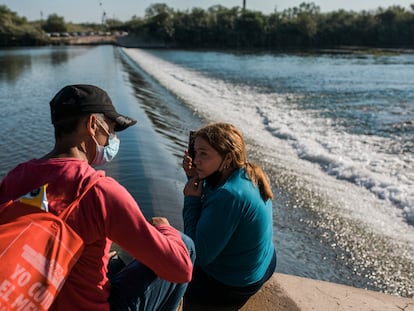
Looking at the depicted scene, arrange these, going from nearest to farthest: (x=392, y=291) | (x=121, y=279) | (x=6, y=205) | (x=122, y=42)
Answer: (x=6, y=205)
(x=121, y=279)
(x=392, y=291)
(x=122, y=42)

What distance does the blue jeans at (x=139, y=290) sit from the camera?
192 cm

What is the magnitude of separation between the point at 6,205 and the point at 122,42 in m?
78.1

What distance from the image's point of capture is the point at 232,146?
8.37 feet

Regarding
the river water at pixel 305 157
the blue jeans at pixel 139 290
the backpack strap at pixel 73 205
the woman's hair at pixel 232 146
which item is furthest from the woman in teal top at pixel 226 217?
the river water at pixel 305 157

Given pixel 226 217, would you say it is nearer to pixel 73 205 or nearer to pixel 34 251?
pixel 73 205

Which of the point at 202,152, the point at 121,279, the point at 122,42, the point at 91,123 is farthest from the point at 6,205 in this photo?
the point at 122,42

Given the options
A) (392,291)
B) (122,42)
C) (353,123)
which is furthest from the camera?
(122,42)

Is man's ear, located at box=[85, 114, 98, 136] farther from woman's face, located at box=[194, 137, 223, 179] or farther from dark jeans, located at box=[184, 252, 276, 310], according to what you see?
dark jeans, located at box=[184, 252, 276, 310]

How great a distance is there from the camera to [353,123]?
1179 centimetres

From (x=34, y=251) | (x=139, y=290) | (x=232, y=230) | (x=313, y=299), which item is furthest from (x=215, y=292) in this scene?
(x=34, y=251)

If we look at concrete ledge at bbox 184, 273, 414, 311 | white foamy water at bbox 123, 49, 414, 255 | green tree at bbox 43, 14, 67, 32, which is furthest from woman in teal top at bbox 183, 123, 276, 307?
green tree at bbox 43, 14, 67, 32

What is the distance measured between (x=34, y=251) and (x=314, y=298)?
2.30 meters

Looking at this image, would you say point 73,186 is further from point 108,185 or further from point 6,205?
point 6,205

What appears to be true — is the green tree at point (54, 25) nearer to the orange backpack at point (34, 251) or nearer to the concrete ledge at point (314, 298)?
the concrete ledge at point (314, 298)
